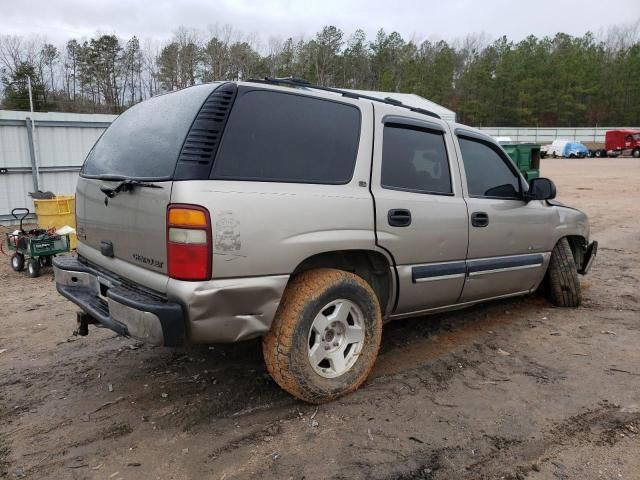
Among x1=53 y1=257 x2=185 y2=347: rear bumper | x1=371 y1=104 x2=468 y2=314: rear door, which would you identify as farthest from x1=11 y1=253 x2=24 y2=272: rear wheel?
x1=371 y1=104 x2=468 y2=314: rear door

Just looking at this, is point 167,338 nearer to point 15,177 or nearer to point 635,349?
point 635,349

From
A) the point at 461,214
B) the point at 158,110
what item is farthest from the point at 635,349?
the point at 158,110

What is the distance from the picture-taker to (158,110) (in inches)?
124

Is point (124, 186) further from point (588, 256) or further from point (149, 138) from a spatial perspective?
point (588, 256)

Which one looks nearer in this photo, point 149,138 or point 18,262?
point 149,138

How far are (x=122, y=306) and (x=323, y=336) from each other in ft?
3.85

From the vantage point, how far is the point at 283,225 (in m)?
2.72

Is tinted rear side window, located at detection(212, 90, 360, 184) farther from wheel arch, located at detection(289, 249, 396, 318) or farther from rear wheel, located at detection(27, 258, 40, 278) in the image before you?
rear wheel, located at detection(27, 258, 40, 278)

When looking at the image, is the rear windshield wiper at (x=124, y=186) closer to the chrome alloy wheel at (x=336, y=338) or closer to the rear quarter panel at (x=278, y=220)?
the rear quarter panel at (x=278, y=220)

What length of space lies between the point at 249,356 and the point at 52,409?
1.34 m

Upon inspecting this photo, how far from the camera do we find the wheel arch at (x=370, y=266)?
3.13 meters

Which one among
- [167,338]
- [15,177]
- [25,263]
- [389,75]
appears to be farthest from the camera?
[389,75]

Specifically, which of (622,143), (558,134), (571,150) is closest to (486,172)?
(571,150)

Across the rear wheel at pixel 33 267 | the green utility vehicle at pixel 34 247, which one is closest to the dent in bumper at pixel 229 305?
the green utility vehicle at pixel 34 247
